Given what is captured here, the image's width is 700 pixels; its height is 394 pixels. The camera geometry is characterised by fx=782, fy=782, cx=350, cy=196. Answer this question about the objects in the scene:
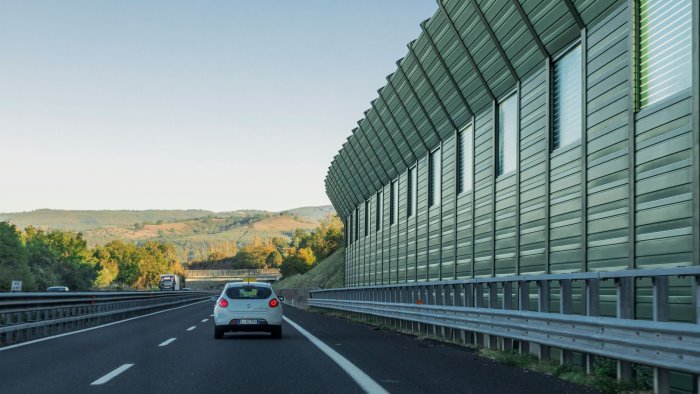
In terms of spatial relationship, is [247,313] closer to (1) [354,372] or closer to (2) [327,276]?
(1) [354,372]

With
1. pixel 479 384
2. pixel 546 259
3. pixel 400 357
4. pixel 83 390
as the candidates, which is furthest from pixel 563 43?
pixel 83 390

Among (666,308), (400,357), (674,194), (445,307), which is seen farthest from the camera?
(445,307)

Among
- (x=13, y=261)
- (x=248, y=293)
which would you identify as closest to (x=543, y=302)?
(x=248, y=293)

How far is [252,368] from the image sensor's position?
1075 cm

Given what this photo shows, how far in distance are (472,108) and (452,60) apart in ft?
4.95

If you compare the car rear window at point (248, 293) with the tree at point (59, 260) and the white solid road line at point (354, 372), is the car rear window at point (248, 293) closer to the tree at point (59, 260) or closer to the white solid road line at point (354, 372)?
the white solid road line at point (354, 372)

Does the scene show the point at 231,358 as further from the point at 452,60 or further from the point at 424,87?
the point at 424,87

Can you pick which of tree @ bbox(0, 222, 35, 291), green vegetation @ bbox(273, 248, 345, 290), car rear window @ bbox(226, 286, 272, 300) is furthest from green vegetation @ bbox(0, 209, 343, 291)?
car rear window @ bbox(226, 286, 272, 300)

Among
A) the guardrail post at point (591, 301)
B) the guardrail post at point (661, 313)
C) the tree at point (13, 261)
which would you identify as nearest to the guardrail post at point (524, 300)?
the guardrail post at point (591, 301)

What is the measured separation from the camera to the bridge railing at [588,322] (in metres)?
6.86

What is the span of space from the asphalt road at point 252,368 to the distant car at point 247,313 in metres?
0.75

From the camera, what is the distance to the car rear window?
17.9 meters

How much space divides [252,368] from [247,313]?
268 inches

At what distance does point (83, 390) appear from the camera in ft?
27.7
